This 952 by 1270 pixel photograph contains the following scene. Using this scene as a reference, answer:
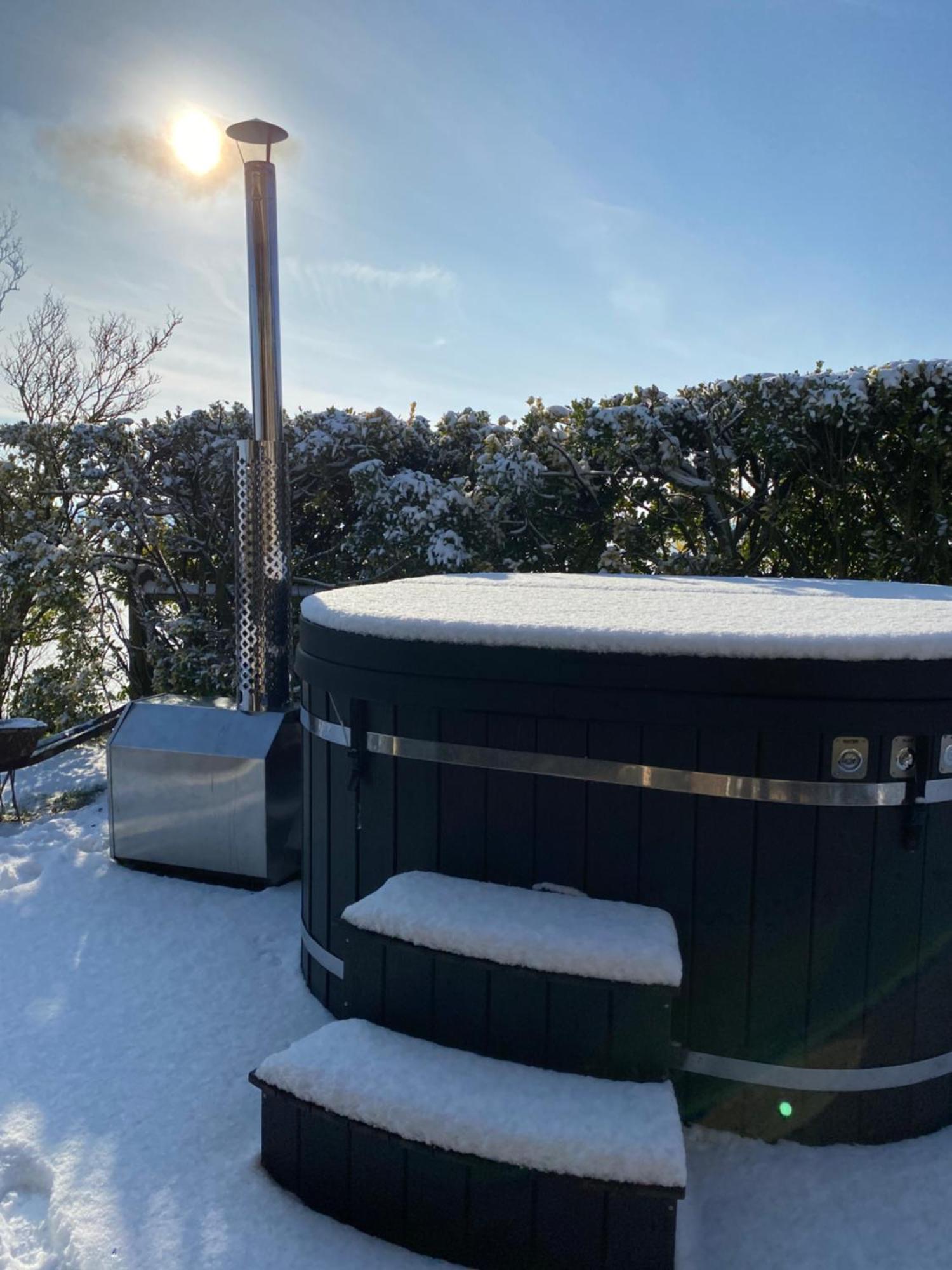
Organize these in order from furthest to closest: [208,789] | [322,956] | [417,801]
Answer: [208,789] < [322,956] < [417,801]

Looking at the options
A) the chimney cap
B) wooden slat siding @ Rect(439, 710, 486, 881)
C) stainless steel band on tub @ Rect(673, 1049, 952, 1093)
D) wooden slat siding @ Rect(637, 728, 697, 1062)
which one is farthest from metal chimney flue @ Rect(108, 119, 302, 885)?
stainless steel band on tub @ Rect(673, 1049, 952, 1093)

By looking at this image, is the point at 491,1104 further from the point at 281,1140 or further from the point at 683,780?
the point at 683,780

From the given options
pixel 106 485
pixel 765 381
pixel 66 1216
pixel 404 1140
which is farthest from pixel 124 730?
pixel 765 381

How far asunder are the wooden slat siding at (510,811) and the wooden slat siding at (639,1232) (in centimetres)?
74

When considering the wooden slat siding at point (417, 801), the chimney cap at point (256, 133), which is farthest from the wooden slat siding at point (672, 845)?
the chimney cap at point (256, 133)

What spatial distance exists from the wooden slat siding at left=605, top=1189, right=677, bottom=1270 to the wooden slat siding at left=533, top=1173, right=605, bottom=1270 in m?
0.02

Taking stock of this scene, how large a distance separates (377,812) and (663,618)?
90cm

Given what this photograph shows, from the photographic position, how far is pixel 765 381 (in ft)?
18.8

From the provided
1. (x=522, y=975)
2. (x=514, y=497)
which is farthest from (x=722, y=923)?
(x=514, y=497)

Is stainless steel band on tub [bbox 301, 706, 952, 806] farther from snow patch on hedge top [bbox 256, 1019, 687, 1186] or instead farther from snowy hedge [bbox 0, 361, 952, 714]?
snowy hedge [bbox 0, 361, 952, 714]

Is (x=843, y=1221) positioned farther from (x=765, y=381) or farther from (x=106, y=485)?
(x=106, y=485)

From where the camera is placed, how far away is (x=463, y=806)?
7.54ft

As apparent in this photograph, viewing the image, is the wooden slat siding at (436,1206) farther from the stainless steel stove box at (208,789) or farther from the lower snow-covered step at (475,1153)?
the stainless steel stove box at (208,789)

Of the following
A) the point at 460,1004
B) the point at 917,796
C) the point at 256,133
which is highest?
the point at 256,133
